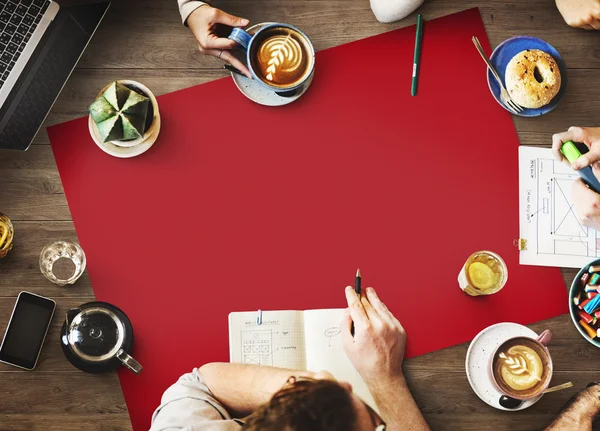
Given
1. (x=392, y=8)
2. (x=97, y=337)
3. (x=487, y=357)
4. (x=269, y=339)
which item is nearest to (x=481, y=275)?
(x=487, y=357)

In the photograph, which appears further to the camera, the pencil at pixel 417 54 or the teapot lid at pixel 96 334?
the pencil at pixel 417 54

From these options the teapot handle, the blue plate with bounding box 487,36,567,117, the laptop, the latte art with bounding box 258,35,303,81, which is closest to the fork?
the blue plate with bounding box 487,36,567,117

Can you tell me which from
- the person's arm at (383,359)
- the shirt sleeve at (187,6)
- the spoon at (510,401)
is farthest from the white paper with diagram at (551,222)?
the shirt sleeve at (187,6)

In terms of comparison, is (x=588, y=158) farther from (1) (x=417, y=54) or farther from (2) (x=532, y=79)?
(1) (x=417, y=54)

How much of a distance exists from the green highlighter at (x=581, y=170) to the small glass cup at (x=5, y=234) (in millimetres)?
1337

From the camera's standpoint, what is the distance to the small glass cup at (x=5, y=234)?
1.37m

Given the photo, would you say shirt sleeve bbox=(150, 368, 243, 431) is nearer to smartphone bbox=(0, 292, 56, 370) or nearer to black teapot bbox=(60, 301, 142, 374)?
black teapot bbox=(60, 301, 142, 374)

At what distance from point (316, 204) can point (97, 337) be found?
60 centimetres

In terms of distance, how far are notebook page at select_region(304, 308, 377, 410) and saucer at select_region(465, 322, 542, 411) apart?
0.85ft

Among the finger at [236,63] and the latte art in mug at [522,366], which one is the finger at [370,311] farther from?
the finger at [236,63]

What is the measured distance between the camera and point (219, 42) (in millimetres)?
1383

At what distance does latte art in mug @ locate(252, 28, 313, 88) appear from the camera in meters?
1.37

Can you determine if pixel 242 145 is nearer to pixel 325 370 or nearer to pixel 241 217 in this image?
pixel 241 217

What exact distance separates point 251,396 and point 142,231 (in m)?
0.47
